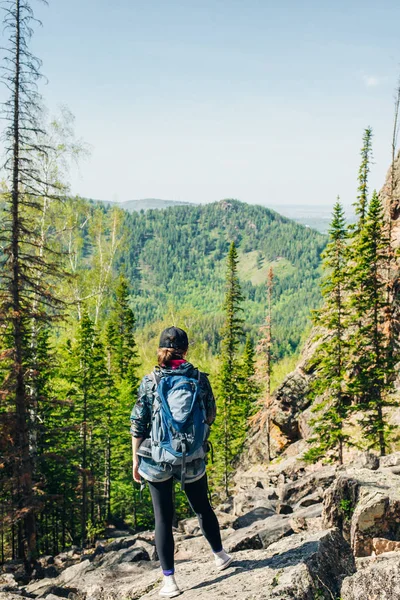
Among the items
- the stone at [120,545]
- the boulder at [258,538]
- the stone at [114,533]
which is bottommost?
the stone at [114,533]

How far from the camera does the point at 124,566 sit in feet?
40.8

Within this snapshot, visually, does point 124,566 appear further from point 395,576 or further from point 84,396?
point 84,396

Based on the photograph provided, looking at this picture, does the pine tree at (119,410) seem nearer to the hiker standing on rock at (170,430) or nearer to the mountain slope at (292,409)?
the mountain slope at (292,409)

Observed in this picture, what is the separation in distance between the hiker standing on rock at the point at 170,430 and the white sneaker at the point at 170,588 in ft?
0.55

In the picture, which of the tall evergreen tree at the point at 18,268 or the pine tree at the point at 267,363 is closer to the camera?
the tall evergreen tree at the point at 18,268

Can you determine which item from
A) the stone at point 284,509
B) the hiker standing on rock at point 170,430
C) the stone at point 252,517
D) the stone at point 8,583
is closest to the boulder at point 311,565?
the hiker standing on rock at point 170,430

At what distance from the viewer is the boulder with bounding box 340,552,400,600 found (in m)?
4.95

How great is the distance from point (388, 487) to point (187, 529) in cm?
1470

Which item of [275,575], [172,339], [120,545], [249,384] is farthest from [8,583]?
[249,384]

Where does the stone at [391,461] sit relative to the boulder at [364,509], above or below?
below

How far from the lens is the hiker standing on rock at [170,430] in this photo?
16.9 feet

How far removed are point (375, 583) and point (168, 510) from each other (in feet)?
7.28

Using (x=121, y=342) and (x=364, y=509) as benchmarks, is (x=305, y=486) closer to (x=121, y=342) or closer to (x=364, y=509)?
(x=364, y=509)

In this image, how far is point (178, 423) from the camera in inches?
202
